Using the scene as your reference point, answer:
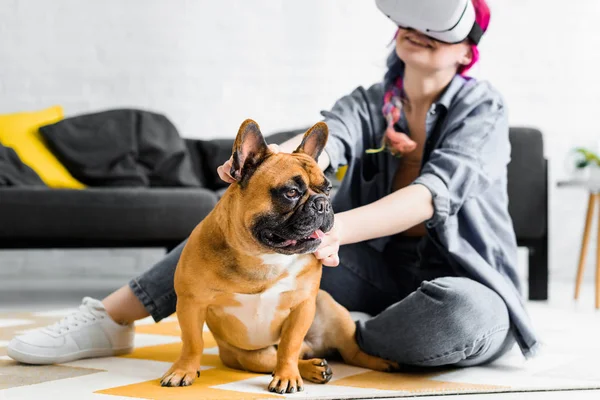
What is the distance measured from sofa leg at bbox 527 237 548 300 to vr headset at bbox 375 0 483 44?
1.59m

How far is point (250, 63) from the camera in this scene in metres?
3.92

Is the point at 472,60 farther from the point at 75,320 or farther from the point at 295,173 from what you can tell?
the point at 75,320

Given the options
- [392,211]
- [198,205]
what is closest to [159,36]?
[198,205]

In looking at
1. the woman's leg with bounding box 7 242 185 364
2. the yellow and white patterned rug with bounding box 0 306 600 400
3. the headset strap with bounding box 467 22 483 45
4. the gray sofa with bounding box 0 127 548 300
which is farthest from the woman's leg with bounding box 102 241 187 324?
the gray sofa with bounding box 0 127 548 300

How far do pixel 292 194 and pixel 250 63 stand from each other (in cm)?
289

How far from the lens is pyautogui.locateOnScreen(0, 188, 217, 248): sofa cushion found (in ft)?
8.36

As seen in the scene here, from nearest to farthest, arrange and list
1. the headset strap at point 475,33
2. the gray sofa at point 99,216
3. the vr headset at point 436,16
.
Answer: the vr headset at point 436,16 < the headset strap at point 475,33 < the gray sofa at point 99,216

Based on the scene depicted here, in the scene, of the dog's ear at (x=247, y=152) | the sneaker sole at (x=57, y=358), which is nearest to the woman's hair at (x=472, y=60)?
the dog's ear at (x=247, y=152)

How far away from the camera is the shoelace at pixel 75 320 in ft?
4.84

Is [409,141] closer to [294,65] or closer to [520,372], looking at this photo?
[520,372]

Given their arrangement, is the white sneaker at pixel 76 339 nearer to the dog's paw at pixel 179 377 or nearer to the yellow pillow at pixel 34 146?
the dog's paw at pixel 179 377

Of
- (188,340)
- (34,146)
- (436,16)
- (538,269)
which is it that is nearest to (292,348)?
(188,340)

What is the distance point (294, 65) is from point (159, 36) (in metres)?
0.71

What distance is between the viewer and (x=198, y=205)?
2658 millimetres
